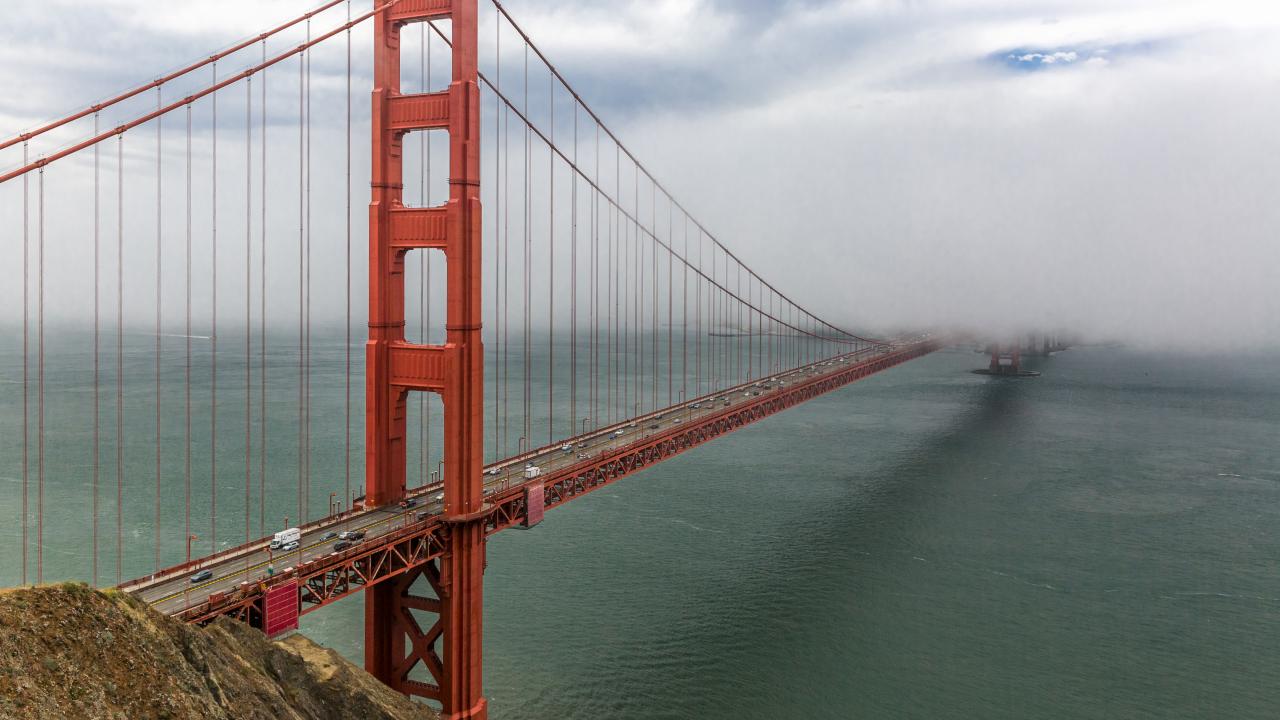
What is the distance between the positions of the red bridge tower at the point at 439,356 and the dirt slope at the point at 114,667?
291 inches

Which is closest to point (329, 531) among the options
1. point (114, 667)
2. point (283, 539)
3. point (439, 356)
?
point (283, 539)

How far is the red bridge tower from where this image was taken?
23375 mm

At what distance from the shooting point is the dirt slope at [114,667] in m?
11.2

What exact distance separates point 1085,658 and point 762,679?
11.6m

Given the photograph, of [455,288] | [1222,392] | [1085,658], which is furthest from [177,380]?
[1222,392]

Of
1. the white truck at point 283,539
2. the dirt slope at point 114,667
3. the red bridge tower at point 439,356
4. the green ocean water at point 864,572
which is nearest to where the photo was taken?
the dirt slope at point 114,667

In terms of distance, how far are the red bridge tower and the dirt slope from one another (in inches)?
291

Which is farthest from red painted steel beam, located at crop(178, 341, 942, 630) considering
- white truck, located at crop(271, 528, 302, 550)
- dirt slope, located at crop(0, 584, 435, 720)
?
dirt slope, located at crop(0, 584, 435, 720)

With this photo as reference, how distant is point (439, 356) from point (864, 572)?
910 inches

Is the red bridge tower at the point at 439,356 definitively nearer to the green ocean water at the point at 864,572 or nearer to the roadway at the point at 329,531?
the roadway at the point at 329,531

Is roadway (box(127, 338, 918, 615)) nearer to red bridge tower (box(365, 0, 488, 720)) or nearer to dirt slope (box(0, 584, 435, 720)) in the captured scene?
red bridge tower (box(365, 0, 488, 720))

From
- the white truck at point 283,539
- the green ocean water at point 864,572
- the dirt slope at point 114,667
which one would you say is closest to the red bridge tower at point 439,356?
the white truck at point 283,539

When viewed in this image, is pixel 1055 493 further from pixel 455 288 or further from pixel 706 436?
pixel 455 288

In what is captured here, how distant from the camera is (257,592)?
1803 cm
